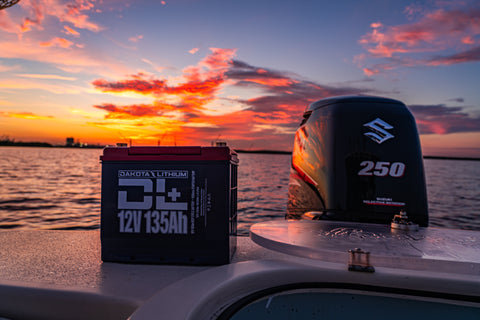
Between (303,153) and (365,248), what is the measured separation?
133 cm

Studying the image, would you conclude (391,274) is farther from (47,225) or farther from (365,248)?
(47,225)

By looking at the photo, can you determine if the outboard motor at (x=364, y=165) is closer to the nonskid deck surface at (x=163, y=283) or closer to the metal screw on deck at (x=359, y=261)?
the nonskid deck surface at (x=163, y=283)

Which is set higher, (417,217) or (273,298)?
(417,217)

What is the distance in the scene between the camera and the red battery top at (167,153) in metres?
1.70

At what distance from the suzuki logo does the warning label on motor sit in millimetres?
1355

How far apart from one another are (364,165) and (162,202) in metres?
1.44

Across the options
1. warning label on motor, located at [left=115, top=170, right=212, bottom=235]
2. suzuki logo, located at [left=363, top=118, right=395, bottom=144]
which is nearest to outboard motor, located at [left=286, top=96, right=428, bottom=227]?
suzuki logo, located at [left=363, top=118, right=395, bottom=144]

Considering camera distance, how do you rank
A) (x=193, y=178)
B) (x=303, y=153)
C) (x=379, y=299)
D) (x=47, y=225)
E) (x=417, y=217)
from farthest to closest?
(x=47, y=225) < (x=303, y=153) < (x=417, y=217) < (x=193, y=178) < (x=379, y=299)

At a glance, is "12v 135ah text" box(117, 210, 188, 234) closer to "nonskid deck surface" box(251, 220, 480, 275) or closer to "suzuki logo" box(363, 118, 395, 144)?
"nonskid deck surface" box(251, 220, 480, 275)

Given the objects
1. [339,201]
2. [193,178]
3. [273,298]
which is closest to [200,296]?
[273,298]

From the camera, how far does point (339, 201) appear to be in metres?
2.32

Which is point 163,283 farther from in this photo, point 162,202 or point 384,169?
point 384,169

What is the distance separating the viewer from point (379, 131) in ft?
7.78

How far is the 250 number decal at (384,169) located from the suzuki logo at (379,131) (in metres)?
0.17
